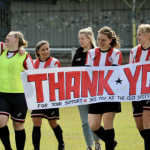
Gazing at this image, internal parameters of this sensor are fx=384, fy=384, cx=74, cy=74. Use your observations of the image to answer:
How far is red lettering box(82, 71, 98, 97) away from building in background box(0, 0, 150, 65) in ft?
42.5

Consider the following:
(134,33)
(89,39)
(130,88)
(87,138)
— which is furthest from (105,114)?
(134,33)

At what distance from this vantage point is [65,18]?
62.0 feet

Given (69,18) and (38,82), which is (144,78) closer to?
(38,82)

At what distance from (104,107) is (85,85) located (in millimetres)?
472

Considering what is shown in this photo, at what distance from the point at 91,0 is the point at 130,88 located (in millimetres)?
13432

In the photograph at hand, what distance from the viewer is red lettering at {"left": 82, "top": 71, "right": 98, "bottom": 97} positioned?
19.3 ft

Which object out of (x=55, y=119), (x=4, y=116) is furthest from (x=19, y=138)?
(x=55, y=119)

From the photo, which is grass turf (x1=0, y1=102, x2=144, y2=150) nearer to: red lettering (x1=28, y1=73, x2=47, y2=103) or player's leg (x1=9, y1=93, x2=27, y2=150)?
player's leg (x1=9, y1=93, x2=27, y2=150)

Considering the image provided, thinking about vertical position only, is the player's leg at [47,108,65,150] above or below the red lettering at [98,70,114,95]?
below

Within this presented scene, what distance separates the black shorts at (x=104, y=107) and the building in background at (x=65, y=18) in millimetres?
13133

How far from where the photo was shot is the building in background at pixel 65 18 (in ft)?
61.6

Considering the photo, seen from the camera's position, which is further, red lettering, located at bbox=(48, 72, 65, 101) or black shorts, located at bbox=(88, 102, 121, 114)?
red lettering, located at bbox=(48, 72, 65, 101)

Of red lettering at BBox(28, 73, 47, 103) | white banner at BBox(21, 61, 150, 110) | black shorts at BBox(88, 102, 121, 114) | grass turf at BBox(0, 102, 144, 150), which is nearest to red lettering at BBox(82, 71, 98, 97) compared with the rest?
white banner at BBox(21, 61, 150, 110)

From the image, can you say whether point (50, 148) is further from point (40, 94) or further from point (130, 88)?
point (130, 88)
